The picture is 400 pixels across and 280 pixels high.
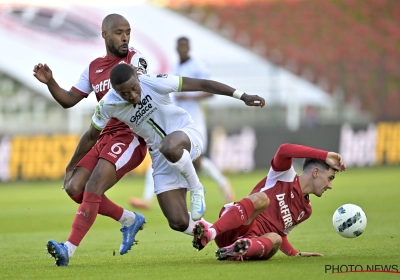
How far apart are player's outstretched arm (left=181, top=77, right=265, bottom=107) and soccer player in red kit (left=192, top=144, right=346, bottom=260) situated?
499 mm

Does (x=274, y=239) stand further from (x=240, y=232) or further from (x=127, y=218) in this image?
(x=127, y=218)

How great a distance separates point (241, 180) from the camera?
63.7 ft

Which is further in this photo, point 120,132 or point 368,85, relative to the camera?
point 368,85

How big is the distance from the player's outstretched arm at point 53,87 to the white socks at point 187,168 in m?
1.32

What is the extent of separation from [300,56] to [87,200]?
25392 mm

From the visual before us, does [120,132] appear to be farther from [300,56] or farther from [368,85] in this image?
[300,56]

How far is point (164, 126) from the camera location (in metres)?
7.20

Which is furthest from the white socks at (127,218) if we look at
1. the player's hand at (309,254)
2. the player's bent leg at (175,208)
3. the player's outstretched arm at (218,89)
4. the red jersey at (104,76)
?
the player's hand at (309,254)

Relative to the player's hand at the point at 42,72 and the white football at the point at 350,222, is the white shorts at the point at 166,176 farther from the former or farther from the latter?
the white football at the point at 350,222

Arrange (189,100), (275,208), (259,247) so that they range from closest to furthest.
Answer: (259,247) → (275,208) → (189,100)

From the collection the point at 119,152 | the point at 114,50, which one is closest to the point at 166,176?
the point at 119,152

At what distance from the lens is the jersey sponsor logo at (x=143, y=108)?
22.9 ft

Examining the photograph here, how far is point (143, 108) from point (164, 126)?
0.30 meters

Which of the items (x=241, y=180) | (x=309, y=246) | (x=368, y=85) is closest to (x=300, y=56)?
(x=368, y=85)
